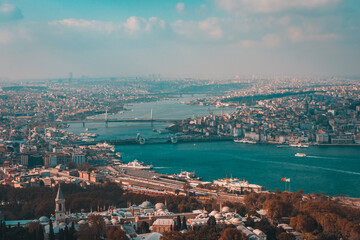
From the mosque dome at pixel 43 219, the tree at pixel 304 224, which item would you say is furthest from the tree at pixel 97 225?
the tree at pixel 304 224

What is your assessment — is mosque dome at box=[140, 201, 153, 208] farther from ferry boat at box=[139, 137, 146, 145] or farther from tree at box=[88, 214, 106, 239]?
ferry boat at box=[139, 137, 146, 145]

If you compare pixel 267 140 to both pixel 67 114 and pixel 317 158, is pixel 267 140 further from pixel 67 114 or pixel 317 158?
pixel 67 114

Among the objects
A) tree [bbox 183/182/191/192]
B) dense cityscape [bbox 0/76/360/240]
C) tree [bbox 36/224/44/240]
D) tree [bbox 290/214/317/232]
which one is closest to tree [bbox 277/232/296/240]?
dense cityscape [bbox 0/76/360/240]

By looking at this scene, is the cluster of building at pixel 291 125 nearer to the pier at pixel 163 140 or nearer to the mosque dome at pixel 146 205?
the pier at pixel 163 140

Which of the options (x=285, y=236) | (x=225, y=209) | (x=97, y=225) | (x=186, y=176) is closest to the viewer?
(x=285, y=236)

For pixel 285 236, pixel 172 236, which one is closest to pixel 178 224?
pixel 172 236

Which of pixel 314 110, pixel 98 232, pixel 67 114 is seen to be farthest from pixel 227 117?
pixel 98 232

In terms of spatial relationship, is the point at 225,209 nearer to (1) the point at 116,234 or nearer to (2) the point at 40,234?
(1) the point at 116,234

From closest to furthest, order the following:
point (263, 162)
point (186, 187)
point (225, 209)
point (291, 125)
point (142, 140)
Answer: point (225, 209), point (186, 187), point (263, 162), point (142, 140), point (291, 125)
